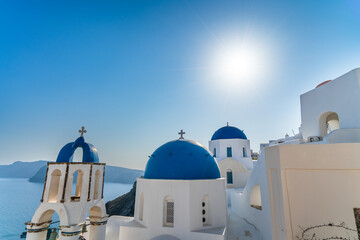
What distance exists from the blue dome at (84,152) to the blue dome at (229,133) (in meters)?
14.7

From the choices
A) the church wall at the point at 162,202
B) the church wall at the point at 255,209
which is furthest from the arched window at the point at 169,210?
the church wall at the point at 255,209

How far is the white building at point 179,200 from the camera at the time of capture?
796 centimetres

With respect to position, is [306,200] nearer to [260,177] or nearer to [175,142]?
[260,177]

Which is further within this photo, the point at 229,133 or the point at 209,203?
the point at 229,133

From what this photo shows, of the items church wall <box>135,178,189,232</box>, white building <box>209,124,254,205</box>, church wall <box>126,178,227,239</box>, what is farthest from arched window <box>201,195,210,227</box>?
white building <box>209,124,254,205</box>

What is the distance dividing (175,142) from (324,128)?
8.52 meters

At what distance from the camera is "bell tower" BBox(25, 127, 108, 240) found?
25.8ft

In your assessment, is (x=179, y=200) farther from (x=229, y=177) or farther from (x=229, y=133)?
(x=229, y=133)

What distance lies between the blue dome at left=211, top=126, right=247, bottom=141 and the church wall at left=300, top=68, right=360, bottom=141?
9.62m

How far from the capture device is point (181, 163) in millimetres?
9250

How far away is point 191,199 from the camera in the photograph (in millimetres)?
8141

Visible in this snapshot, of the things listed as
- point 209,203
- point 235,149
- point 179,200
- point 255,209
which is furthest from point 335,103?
point 235,149

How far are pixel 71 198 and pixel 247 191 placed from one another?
958 cm

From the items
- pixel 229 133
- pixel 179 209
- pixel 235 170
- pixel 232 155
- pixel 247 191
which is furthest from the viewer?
pixel 229 133
